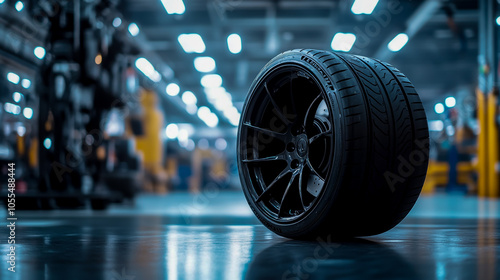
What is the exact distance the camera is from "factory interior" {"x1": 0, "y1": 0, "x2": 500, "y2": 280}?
1.87m

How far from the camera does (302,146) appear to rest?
251 centimetres

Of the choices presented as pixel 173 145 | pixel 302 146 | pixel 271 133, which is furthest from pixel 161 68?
pixel 302 146

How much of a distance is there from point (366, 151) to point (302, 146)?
1.39 ft

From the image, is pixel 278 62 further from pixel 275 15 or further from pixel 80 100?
pixel 275 15

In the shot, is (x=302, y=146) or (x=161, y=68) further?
(x=161, y=68)

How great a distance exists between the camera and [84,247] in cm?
225

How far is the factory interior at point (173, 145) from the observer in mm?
1866

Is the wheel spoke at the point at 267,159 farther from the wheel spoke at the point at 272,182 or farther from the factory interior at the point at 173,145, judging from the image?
the factory interior at the point at 173,145

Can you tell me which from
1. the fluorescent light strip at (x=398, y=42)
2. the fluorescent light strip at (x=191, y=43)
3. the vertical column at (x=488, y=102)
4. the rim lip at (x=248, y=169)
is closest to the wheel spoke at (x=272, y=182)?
the rim lip at (x=248, y=169)

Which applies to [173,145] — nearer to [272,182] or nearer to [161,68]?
[161,68]

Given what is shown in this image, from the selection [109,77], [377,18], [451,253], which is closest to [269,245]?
[451,253]

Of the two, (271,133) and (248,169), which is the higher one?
(271,133)

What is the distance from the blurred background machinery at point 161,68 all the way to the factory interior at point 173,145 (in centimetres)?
3

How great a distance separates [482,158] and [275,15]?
6178 millimetres
